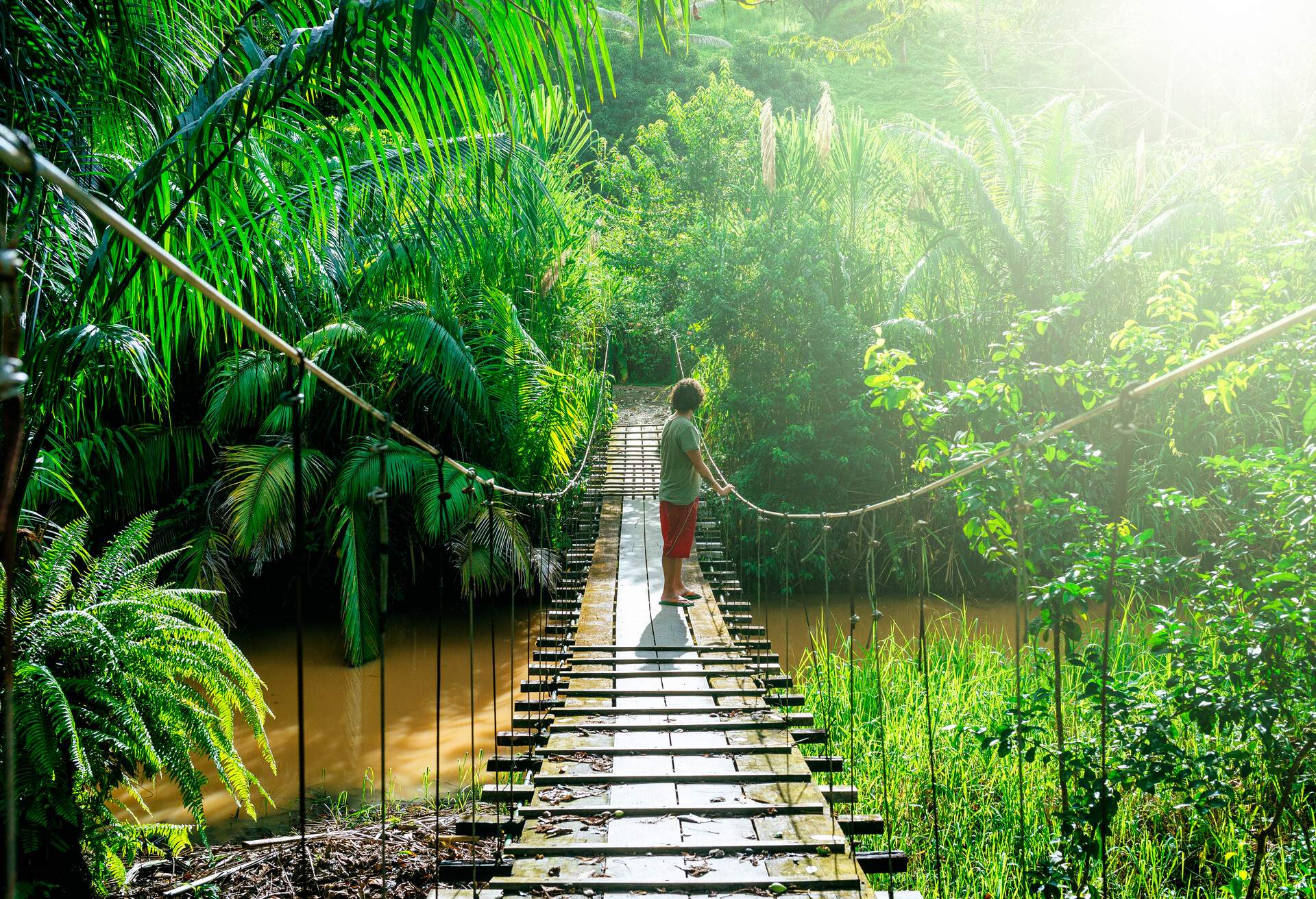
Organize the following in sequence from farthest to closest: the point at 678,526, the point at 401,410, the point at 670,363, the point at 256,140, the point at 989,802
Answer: the point at 670,363
the point at 401,410
the point at 678,526
the point at 989,802
the point at 256,140

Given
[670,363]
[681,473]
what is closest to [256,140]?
[681,473]

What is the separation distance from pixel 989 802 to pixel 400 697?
418cm

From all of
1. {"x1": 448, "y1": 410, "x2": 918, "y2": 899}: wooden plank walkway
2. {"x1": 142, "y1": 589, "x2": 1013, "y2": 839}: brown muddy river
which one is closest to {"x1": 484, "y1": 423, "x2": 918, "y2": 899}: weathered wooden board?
{"x1": 448, "y1": 410, "x2": 918, "y2": 899}: wooden plank walkway

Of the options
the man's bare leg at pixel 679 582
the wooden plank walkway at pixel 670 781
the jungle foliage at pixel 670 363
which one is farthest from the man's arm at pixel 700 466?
the jungle foliage at pixel 670 363

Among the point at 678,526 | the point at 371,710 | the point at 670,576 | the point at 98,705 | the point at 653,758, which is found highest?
the point at 678,526

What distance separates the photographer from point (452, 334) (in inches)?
280

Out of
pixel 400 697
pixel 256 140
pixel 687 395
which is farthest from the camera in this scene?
pixel 400 697

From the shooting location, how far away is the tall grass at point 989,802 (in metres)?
3.41

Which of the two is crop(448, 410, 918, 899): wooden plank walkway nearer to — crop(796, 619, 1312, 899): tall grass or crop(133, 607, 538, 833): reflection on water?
crop(796, 619, 1312, 899): tall grass

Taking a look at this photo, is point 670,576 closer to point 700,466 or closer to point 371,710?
point 700,466

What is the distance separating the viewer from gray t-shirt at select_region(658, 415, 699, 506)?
14.7ft

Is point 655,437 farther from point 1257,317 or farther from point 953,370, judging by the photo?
point 1257,317

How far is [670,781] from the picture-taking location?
9.54ft

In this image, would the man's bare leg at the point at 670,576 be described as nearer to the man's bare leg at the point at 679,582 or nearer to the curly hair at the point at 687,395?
the man's bare leg at the point at 679,582
